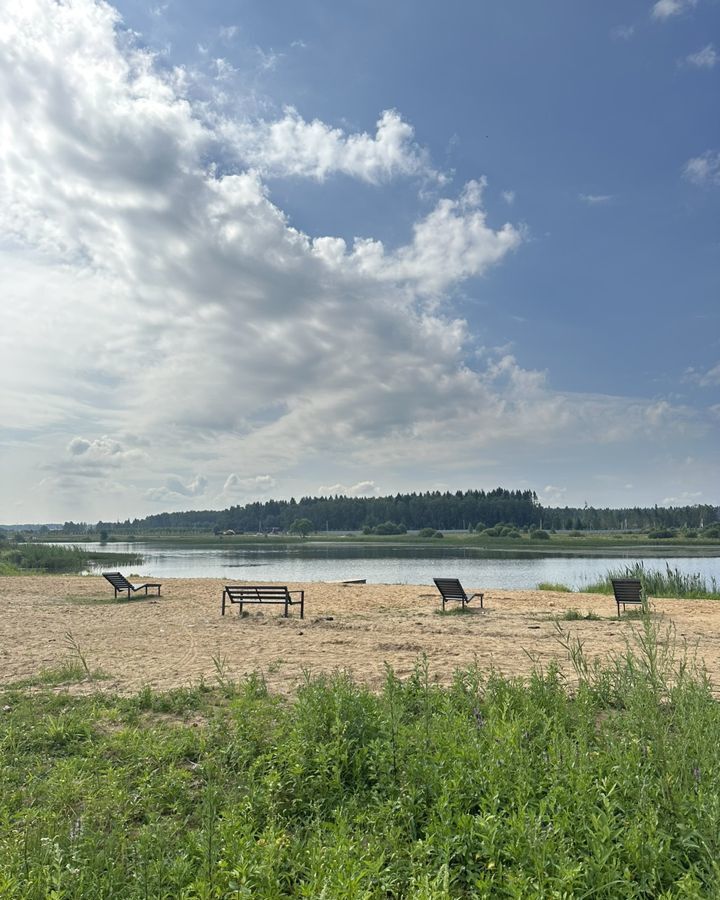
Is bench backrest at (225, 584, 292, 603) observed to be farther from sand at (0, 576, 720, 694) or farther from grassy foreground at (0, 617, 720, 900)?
grassy foreground at (0, 617, 720, 900)

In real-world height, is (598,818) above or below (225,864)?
above

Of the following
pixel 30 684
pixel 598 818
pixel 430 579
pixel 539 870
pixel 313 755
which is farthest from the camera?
pixel 430 579

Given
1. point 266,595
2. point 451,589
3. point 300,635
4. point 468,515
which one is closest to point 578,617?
point 451,589

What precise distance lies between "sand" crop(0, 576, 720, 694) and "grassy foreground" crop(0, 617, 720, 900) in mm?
948

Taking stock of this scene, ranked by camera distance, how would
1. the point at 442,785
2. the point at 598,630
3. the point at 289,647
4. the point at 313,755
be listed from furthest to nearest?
the point at 598,630
the point at 289,647
the point at 313,755
the point at 442,785

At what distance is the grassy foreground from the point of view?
3.13m

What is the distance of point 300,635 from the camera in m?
11.7

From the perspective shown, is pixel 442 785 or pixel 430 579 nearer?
pixel 442 785

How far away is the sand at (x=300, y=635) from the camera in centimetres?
817

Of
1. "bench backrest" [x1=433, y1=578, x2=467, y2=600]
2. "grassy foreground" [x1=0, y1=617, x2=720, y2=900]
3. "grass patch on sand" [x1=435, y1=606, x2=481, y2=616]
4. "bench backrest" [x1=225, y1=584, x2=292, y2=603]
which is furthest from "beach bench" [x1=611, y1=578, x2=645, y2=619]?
"grassy foreground" [x1=0, y1=617, x2=720, y2=900]

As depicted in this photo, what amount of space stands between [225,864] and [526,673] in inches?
201

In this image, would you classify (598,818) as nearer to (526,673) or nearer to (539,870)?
(539,870)

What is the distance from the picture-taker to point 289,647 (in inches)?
399

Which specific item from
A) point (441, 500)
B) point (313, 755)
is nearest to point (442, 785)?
point (313, 755)
